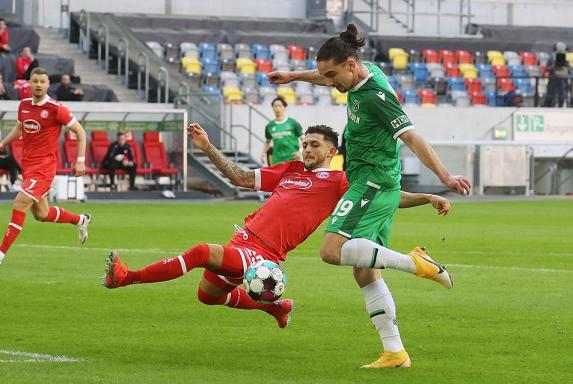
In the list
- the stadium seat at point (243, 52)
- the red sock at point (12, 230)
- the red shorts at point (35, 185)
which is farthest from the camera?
the stadium seat at point (243, 52)

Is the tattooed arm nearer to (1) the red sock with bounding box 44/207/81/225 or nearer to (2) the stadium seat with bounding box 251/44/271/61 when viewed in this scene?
(1) the red sock with bounding box 44/207/81/225

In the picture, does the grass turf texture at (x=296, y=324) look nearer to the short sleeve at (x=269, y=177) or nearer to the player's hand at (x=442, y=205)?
the player's hand at (x=442, y=205)

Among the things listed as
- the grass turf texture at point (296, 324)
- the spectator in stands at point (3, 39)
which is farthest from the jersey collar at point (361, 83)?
the spectator in stands at point (3, 39)

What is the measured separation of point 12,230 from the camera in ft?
48.8

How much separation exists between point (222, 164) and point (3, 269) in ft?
21.5

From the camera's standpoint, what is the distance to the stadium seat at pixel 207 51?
138 ft

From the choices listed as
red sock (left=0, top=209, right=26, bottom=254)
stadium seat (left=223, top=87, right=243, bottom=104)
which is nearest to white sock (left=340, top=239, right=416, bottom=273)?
red sock (left=0, top=209, right=26, bottom=254)

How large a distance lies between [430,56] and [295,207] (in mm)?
37549

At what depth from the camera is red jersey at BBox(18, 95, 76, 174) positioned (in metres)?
15.8

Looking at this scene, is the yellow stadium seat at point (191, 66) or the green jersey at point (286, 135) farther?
the yellow stadium seat at point (191, 66)

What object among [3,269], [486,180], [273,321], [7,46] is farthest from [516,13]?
[273,321]

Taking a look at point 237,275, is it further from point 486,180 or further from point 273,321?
point 486,180

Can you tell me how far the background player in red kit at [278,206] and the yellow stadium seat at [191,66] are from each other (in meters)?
31.9

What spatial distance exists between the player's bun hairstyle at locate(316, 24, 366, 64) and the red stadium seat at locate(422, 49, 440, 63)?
37.9 metres
